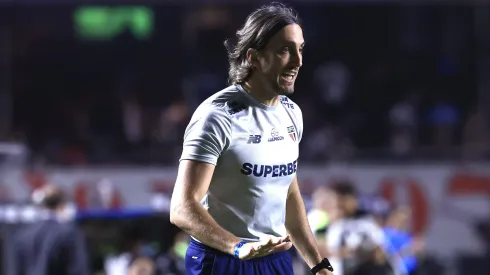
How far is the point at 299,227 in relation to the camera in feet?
15.9

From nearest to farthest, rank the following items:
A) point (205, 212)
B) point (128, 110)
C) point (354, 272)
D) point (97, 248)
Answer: point (205, 212), point (354, 272), point (97, 248), point (128, 110)

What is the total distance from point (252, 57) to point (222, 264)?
2.80 feet

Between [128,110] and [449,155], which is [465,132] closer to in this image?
[449,155]

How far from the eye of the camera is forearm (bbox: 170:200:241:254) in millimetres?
4234

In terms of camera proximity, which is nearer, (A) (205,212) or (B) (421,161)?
(A) (205,212)

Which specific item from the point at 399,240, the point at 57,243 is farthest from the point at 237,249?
the point at 399,240

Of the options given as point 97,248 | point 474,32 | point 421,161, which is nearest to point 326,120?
point 421,161

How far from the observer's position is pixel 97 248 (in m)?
11.9

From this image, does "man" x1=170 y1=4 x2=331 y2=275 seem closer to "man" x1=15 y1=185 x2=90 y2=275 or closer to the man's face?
the man's face

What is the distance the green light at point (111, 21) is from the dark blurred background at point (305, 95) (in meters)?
0.02

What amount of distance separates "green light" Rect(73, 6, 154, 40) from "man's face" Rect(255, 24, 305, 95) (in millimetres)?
14154

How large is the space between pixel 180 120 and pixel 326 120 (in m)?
2.36

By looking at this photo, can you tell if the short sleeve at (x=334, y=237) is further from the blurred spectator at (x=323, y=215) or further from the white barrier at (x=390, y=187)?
the white barrier at (x=390, y=187)

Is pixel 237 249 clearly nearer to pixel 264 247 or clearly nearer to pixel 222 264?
pixel 264 247
